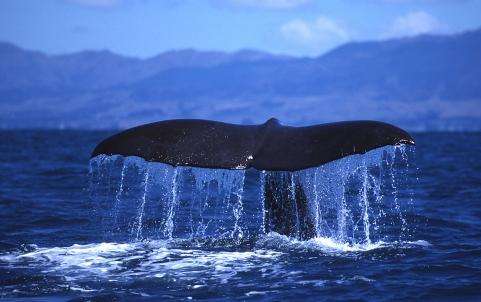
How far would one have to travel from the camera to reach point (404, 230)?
10.6 metres

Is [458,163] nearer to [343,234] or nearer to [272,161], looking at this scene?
[343,234]

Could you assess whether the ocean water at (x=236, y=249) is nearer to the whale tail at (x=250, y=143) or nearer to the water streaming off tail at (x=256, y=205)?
the water streaming off tail at (x=256, y=205)

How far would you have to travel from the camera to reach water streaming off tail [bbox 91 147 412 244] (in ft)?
24.0

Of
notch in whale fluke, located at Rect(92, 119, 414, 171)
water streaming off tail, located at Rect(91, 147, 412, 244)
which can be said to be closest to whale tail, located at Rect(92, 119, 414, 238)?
notch in whale fluke, located at Rect(92, 119, 414, 171)

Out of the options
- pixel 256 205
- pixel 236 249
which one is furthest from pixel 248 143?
pixel 256 205

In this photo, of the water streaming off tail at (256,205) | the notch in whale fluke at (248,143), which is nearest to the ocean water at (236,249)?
the water streaming off tail at (256,205)

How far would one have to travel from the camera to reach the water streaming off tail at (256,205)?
7.32m

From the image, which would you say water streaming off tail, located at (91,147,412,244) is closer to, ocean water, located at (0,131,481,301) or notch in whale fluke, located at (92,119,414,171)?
ocean water, located at (0,131,481,301)

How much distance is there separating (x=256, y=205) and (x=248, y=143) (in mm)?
6784

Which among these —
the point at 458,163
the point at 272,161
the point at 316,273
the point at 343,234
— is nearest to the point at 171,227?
the point at 343,234

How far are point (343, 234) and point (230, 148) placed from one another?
3.43 metres

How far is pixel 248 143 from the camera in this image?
6.77 metres

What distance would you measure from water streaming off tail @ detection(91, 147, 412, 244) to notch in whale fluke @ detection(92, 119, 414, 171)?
144 millimetres

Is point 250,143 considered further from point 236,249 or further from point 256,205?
point 256,205
